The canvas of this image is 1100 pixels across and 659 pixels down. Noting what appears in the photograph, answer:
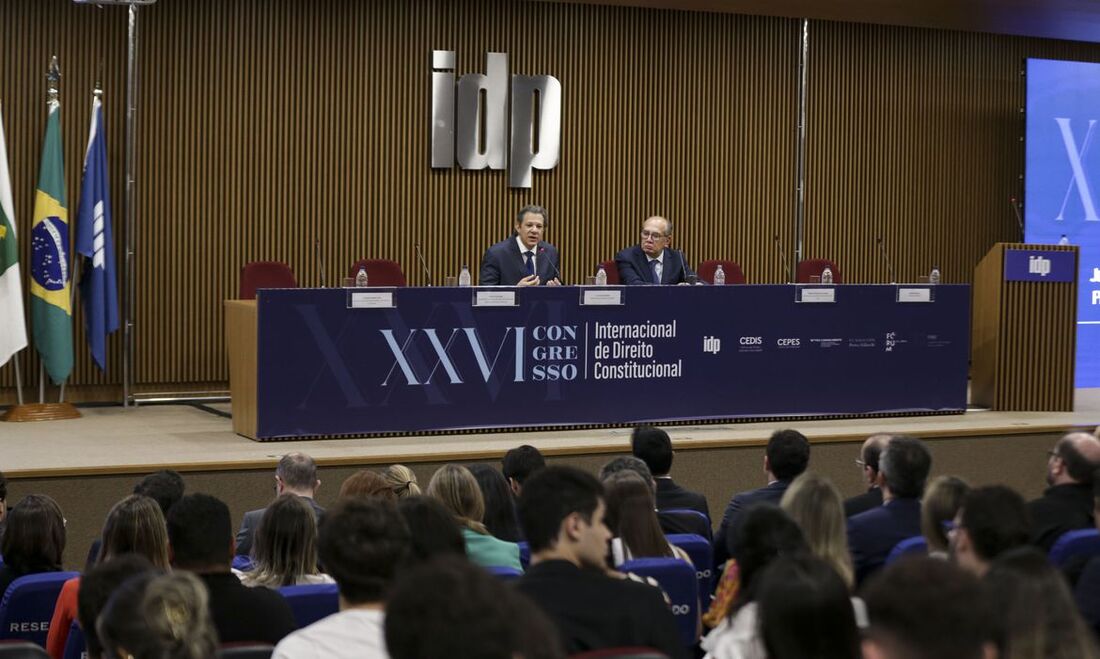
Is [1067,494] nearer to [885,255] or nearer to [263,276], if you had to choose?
[263,276]

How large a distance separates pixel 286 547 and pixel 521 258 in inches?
201

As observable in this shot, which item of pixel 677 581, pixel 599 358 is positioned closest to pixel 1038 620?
pixel 677 581

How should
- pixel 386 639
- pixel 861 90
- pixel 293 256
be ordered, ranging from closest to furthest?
pixel 386 639, pixel 293 256, pixel 861 90

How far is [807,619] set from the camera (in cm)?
233

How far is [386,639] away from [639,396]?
23.1ft

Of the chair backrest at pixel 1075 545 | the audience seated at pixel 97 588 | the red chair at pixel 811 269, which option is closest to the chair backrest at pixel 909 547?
the chair backrest at pixel 1075 545

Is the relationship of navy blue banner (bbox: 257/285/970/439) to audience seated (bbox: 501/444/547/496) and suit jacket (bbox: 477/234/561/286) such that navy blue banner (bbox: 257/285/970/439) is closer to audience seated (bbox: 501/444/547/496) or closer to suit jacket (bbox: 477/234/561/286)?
suit jacket (bbox: 477/234/561/286)

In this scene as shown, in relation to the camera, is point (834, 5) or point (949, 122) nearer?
point (834, 5)

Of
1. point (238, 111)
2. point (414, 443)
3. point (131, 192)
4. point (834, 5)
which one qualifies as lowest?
point (414, 443)

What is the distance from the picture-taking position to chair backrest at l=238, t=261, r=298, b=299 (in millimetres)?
9565

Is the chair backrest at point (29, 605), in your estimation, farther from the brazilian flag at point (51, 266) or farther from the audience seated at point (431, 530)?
the brazilian flag at point (51, 266)

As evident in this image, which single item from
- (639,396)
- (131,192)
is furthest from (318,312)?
(131,192)

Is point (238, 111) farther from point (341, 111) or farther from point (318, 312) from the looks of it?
point (318, 312)

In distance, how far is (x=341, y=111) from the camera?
Answer: 1094 cm
